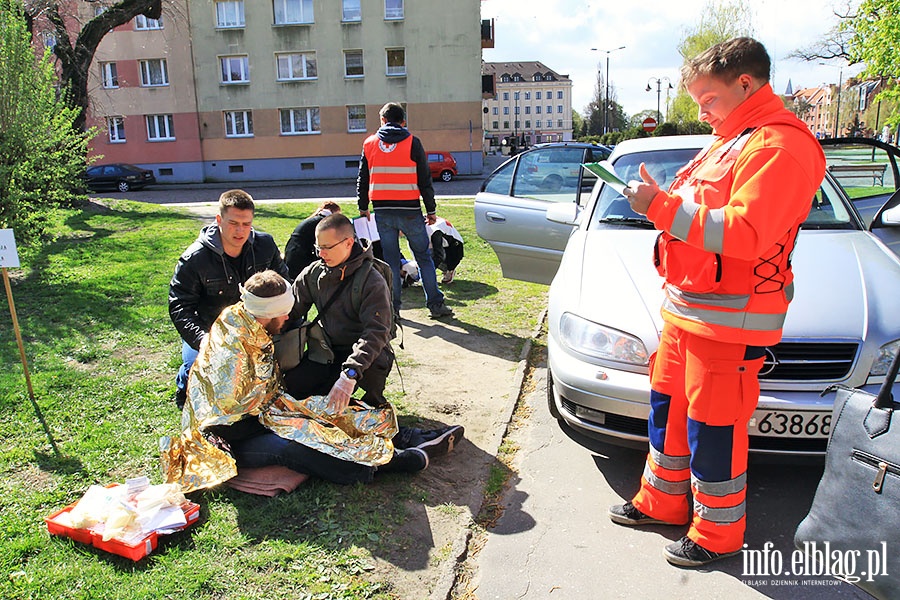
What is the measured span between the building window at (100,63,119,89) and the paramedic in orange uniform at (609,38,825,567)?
39.6 meters

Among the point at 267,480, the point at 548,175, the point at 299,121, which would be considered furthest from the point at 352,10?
the point at 267,480

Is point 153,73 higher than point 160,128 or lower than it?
higher

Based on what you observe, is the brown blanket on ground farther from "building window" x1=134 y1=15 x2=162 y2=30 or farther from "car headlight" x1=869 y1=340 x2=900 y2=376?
"building window" x1=134 y1=15 x2=162 y2=30

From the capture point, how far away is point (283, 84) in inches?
1373

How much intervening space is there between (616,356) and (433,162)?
1111 inches

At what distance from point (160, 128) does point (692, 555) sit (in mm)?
38522

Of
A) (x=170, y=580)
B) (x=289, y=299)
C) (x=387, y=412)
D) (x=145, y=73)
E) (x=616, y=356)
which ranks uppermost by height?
(x=145, y=73)

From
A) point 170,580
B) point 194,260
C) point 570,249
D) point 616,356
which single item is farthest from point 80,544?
point 570,249

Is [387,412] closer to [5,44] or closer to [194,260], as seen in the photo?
[194,260]

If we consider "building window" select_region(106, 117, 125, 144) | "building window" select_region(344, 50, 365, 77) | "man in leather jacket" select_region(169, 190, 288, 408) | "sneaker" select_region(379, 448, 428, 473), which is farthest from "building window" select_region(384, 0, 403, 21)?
"sneaker" select_region(379, 448, 428, 473)

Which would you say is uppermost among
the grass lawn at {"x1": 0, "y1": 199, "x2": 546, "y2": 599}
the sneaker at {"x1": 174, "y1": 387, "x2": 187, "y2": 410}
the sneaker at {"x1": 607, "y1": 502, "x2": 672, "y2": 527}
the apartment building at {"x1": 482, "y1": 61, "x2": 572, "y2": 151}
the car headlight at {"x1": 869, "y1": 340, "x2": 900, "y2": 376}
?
the apartment building at {"x1": 482, "y1": 61, "x2": 572, "y2": 151}

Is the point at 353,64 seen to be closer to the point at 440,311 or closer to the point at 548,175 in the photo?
the point at 548,175

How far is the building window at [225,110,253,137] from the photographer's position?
3562cm

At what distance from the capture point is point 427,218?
7234 mm
